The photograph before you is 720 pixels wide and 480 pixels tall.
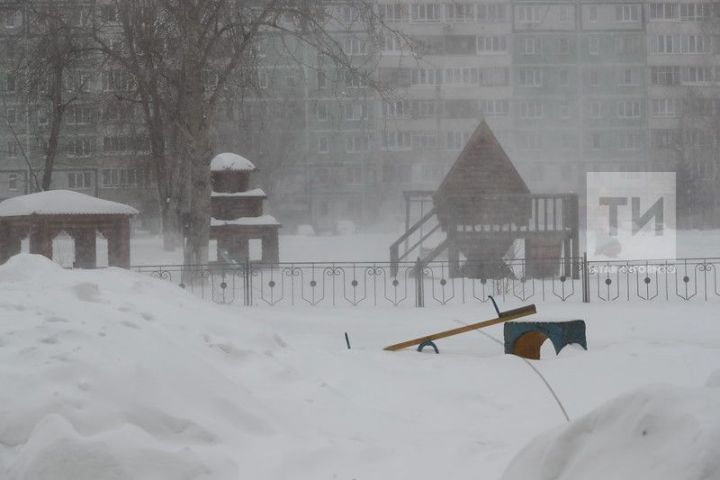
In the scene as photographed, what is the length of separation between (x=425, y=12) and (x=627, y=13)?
13047 millimetres

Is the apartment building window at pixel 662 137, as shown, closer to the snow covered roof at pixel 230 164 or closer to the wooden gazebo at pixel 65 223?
the snow covered roof at pixel 230 164

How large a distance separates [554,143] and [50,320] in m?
55.4

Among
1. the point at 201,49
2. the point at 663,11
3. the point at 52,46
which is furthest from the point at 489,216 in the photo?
the point at 663,11

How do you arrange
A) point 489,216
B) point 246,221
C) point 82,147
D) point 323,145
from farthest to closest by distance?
point 323,145 < point 82,147 < point 246,221 < point 489,216

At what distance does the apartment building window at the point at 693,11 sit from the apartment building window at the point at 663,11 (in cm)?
44

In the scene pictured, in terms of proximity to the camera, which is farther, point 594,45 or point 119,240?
point 594,45

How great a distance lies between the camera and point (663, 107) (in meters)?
59.6

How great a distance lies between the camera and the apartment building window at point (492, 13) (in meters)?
58.4

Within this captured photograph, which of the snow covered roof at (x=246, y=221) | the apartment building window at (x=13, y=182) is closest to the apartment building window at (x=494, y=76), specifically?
the apartment building window at (x=13, y=182)

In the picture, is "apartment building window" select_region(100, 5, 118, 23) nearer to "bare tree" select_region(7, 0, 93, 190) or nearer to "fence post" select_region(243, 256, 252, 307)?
"bare tree" select_region(7, 0, 93, 190)

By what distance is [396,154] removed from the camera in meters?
59.8

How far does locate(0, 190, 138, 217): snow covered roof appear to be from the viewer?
66.7ft

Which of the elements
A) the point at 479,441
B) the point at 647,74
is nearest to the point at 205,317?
the point at 479,441

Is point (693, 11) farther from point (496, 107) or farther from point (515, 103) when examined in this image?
point (496, 107)
